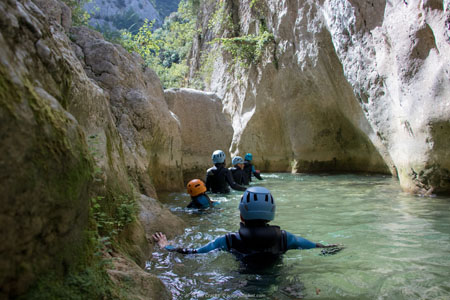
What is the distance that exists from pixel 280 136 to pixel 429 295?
1499 centimetres

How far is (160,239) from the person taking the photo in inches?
174

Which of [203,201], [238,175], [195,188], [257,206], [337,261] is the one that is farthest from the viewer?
[238,175]

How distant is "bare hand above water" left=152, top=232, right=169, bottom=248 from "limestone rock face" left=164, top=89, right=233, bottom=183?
6.57 meters

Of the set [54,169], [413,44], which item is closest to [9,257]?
[54,169]

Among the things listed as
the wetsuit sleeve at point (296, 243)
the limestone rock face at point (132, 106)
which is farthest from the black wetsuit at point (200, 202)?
the wetsuit sleeve at point (296, 243)

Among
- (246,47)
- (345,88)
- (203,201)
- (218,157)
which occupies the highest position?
(246,47)

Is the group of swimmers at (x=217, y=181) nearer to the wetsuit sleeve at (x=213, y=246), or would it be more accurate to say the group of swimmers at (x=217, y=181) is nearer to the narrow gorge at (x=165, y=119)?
the narrow gorge at (x=165, y=119)

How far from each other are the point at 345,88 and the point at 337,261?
388 inches

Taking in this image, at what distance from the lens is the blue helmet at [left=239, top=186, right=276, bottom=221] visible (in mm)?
3489

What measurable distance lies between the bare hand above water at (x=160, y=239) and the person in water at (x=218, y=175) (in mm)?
3662

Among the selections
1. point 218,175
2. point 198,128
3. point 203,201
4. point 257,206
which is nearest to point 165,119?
point 218,175

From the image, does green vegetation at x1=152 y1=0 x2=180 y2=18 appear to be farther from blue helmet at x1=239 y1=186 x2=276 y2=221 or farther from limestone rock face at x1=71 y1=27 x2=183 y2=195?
blue helmet at x1=239 y1=186 x2=276 y2=221

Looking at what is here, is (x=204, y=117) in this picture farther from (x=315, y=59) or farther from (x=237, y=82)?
(x=237, y=82)

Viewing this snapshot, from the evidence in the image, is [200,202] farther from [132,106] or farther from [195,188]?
[132,106]
